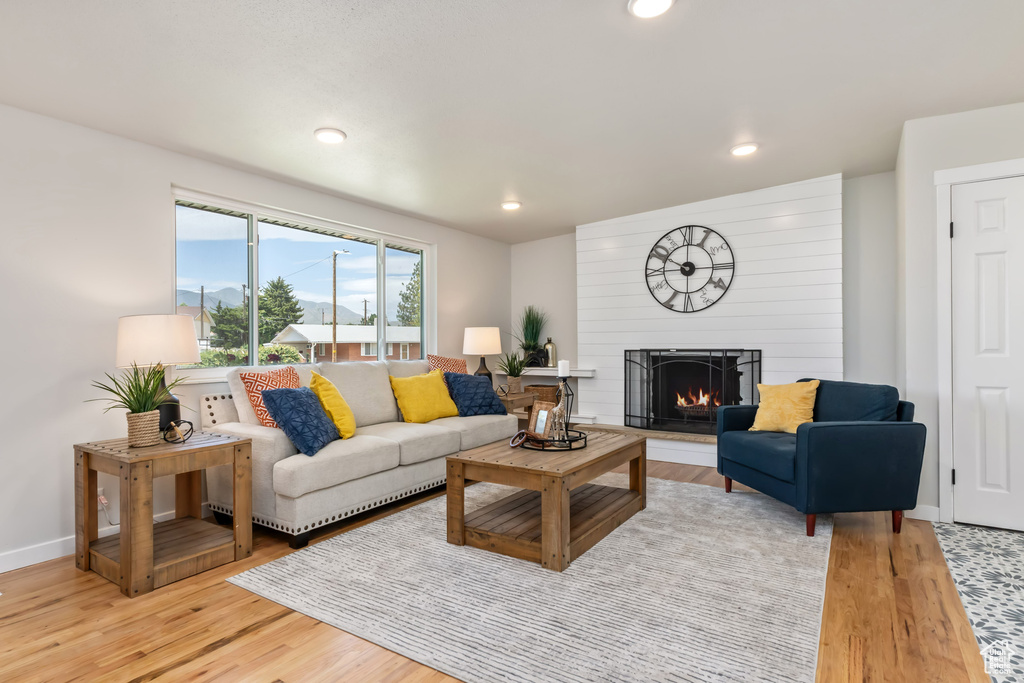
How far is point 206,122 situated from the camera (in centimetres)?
291

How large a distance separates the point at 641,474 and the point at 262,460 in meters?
2.30

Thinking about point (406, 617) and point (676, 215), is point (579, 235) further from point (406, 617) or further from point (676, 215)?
point (406, 617)

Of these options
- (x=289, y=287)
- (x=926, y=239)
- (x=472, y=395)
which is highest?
(x=926, y=239)

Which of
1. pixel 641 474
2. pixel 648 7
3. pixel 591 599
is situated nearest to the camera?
pixel 648 7

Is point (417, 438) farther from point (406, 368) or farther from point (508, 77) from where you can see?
point (508, 77)

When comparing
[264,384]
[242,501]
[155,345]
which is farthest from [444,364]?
[155,345]

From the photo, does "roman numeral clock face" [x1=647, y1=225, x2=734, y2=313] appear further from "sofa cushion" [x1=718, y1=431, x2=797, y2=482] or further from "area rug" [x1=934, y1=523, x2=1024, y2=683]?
"area rug" [x1=934, y1=523, x2=1024, y2=683]

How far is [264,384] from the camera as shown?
10.9ft

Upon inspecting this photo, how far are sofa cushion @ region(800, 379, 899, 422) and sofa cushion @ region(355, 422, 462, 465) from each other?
2570 millimetres

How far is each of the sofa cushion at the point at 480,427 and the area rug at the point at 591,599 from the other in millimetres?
903

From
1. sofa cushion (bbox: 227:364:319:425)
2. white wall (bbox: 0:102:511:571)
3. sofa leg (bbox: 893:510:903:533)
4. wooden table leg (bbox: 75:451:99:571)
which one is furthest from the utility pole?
sofa leg (bbox: 893:510:903:533)

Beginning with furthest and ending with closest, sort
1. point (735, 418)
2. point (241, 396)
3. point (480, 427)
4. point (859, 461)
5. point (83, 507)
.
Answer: point (480, 427), point (735, 418), point (241, 396), point (859, 461), point (83, 507)

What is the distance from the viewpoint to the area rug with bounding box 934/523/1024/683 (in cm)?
179

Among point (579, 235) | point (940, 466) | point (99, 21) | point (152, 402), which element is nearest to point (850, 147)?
point (940, 466)
